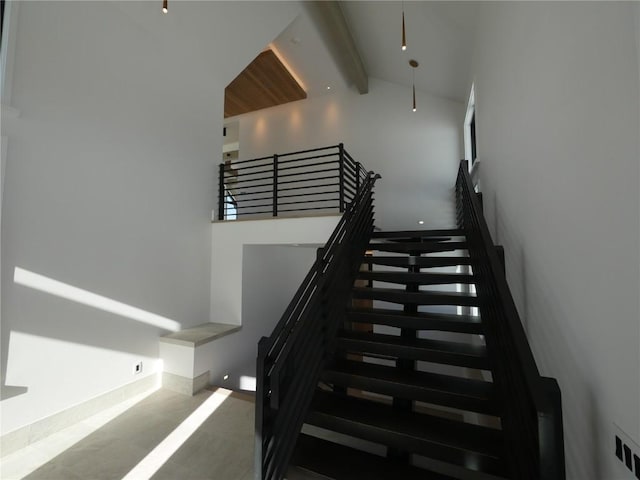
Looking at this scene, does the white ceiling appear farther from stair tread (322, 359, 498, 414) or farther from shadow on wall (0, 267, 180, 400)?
shadow on wall (0, 267, 180, 400)

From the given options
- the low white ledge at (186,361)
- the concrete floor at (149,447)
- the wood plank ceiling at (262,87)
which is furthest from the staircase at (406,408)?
the wood plank ceiling at (262,87)

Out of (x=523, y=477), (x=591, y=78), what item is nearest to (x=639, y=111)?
(x=591, y=78)

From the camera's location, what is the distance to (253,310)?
15.5ft

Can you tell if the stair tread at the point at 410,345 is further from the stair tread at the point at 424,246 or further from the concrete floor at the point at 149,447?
the concrete floor at the point at 149,447

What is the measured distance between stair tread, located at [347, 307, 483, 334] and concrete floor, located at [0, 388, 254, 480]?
57.9 inches

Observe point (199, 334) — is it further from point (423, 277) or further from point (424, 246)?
point (424, 246)

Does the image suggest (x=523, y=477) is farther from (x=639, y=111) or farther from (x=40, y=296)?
(x=40, y=296)

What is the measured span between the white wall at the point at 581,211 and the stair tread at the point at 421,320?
0.39 m

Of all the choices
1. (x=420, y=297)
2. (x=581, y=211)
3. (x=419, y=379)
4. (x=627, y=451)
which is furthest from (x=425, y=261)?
(x=627, y=451)

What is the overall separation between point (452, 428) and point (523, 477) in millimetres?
551

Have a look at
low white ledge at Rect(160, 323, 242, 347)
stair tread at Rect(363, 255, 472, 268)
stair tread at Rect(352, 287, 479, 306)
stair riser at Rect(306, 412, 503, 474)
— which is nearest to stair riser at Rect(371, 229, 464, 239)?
stair tread at Rect(363, 255, 472, 268)

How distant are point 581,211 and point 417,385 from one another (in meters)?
1.40

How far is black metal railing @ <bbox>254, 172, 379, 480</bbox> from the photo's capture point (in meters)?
1.61

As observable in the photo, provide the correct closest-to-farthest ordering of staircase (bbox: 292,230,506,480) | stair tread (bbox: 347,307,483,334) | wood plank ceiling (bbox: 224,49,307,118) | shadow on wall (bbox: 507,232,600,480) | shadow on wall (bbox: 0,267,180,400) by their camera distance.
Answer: shadow on wall (bbox: 507,232,600,480), staircase (bbox: 292,230,506,480), stair tread (bbox: 347,307,483,334), shadow on wall (bbox: 0,267,180,400), wood plank ceiling (bbox: 224,49,307,118)
